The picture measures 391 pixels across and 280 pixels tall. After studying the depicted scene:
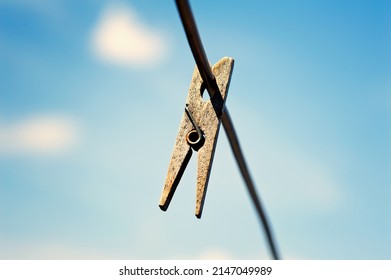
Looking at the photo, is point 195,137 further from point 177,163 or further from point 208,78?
point 208,78

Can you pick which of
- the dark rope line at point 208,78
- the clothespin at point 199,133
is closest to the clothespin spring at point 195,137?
the clothespin at point 199,133

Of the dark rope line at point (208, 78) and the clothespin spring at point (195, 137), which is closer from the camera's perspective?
the dark rope line at point (208, 78)

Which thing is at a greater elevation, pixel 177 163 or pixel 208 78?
pixel 208 78

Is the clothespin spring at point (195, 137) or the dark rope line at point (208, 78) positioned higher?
the dark rope line at point (208, 78)

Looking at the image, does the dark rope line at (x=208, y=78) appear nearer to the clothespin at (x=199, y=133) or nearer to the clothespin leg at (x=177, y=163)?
the clothespin at (x=199, y=133)

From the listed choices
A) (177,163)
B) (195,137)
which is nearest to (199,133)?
(195,137)
